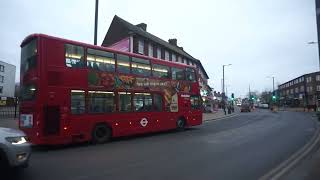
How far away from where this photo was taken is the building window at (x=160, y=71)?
18688mm

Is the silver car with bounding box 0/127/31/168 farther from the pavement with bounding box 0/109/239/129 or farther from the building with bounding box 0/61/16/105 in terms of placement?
the building with bounding box 0/61/16/105

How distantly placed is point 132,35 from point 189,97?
18.0 metres

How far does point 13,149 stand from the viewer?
7.19m

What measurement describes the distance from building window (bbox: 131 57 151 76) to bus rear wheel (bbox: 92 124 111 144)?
133 inches

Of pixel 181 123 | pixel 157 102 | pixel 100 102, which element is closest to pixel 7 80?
pixel 181 123

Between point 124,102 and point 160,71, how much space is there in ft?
11.4

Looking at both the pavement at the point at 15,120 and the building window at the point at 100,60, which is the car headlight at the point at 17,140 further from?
the pavement at the point at 15,120

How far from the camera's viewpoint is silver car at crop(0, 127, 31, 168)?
7.13m

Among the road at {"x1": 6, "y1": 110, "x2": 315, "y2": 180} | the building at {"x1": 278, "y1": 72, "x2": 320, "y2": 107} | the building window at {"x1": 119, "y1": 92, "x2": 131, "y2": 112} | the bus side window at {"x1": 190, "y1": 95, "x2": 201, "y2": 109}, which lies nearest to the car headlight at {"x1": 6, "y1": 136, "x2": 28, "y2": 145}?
the road at {"x1": 6, "y1": 110, "x2": 315, "y2": 180}

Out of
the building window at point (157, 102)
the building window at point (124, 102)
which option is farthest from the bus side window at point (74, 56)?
the building window at point (157, 102)

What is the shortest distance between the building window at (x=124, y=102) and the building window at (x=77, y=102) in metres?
2.31

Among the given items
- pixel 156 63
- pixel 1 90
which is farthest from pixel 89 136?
pixel 1 90

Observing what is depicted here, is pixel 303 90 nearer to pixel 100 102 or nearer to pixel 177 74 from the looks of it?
pixel 177 74

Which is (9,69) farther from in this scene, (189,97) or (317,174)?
(317,174)
